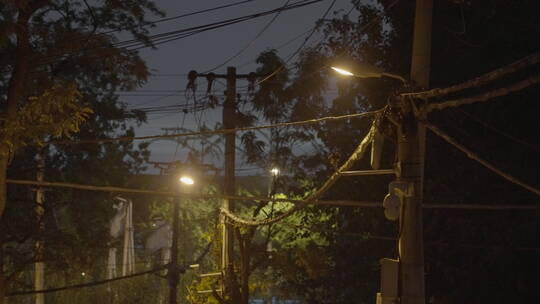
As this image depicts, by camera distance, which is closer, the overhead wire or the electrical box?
the overhead wire

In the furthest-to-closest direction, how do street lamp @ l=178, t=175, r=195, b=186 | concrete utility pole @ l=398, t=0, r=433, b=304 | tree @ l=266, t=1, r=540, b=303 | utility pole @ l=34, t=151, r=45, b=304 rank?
utility pole @ l=34, t=151, r=45, b=304
street lamp @ l=178, t=175, r=195, b=186
tree @ l=266, t=1, r=540, b=303
concrete utility pole @ l=398, t=0, r=433, b=304

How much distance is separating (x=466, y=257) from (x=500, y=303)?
1.28 metres

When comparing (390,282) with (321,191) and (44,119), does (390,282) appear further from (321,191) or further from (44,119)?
(44,119)

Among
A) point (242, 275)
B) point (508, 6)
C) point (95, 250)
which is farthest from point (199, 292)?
point (508, 6)

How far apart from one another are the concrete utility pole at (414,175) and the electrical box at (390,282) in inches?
2.6

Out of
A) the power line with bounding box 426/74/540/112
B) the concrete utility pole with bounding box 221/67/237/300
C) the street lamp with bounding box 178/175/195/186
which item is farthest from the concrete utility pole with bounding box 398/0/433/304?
the street lamp with bounding box 178/175/195/186

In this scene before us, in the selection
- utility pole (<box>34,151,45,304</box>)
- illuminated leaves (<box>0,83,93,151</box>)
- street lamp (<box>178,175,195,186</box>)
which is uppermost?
illuminated leaves (<box>0,83,93,151</box>)

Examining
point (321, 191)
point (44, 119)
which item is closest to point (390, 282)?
point (321, 191)

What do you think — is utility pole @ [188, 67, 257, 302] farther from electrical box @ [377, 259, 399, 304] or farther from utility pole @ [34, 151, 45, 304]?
electrical box @ [377, 259, 399, 304]

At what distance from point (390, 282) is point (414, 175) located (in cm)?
123

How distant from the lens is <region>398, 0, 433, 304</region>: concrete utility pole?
7.50 meters

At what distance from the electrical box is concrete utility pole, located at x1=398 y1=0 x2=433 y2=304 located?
0.07 m

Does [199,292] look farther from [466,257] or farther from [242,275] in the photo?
[466,257]

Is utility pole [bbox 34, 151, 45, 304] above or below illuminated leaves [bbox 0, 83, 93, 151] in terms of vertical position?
below
